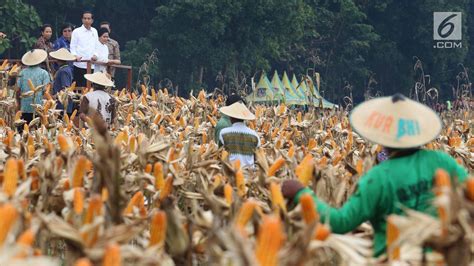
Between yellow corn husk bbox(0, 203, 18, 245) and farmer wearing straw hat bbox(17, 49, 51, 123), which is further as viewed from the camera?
farmer wearing straw hat bbox(17, 49, 51, 123)

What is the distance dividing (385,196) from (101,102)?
27.9 feet

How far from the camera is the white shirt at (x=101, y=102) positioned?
528 inches

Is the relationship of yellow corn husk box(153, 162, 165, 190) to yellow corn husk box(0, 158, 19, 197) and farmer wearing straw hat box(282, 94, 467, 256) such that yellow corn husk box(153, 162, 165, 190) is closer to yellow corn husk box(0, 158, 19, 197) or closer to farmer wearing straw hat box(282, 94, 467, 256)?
farmer wearing straw hat box(282, 94, 467, 256)

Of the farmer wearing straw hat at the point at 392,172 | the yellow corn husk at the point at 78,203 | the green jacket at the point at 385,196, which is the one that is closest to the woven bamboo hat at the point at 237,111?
the farmer wearing straw hat at the point at 392,172

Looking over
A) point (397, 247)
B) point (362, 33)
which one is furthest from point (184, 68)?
point (397, 247)

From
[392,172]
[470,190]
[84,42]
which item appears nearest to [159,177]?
[392,172]

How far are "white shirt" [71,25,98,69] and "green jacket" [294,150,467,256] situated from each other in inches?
506

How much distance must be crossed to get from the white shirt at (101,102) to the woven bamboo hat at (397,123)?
26.5ft

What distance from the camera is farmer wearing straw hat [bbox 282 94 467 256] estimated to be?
5.23 m

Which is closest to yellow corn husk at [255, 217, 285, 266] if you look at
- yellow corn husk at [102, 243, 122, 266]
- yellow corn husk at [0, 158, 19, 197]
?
yellow corn husk at [102, 243, 122, 266]

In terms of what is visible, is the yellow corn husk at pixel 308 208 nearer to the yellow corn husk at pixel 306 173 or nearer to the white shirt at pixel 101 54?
the yellow corn husk at pixel 306 173

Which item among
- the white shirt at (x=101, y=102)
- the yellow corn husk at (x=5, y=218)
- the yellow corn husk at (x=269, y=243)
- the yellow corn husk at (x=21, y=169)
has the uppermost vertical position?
the yellow corn husk at (x=5, y=218)

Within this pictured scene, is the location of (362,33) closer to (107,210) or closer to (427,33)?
(427,33)

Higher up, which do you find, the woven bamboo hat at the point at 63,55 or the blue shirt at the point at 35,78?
the woven bamboo hat at the point at 63,55
